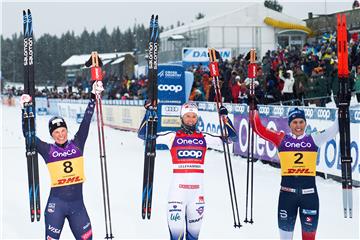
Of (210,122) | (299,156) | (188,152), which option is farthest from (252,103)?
(210,122)

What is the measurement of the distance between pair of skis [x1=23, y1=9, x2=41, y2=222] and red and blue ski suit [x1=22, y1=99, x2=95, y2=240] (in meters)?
0.48

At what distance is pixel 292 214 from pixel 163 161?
9556mm

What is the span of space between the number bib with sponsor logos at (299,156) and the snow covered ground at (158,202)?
1.91 meters

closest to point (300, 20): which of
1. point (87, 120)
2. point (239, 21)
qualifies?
point (239, 21)

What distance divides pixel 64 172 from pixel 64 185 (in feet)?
0.51

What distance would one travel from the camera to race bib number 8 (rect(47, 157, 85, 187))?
20.7ft

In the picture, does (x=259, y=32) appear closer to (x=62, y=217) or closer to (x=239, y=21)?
(x=239, y=21)

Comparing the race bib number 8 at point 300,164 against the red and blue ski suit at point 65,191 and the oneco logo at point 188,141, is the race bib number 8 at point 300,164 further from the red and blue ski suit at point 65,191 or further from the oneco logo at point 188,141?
the red and blue ski suit at point 65,191

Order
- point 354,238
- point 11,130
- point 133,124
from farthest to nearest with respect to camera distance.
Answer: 1. point 11,130
2. point 133,124
3. point 354,238

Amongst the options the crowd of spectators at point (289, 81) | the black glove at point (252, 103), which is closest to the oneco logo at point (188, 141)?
the black glove at point (252, 103)

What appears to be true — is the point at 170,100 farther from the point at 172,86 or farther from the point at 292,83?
the point at 292,83

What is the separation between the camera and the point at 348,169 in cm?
732

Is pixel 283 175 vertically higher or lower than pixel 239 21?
lower

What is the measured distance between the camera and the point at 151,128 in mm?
7367
